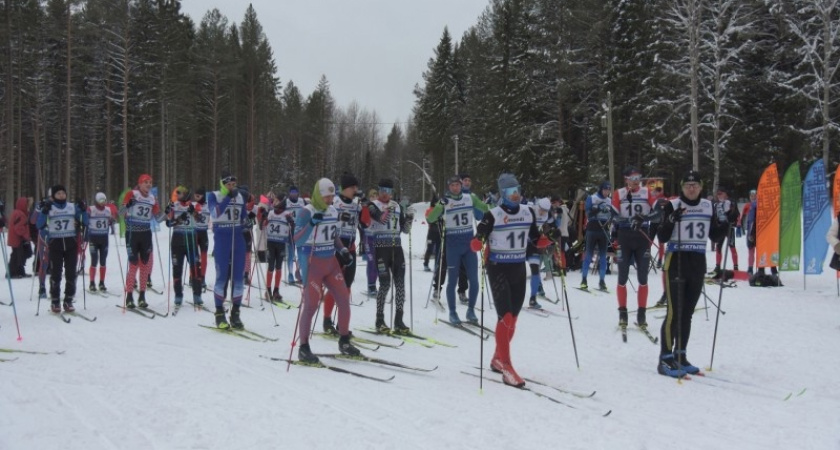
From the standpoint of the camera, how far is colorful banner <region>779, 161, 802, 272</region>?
12086 mm

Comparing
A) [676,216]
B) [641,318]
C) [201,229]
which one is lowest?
[641,318]

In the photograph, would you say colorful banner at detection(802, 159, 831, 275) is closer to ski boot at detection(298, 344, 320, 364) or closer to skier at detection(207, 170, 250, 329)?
ski boot at detection(298, 344, 320, 364)

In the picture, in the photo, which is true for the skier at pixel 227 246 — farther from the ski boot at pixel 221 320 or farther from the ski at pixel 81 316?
the ski at pixel 81 316

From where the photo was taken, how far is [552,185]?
31844 mm

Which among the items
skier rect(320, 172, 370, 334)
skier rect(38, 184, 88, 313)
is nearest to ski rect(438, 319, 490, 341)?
skier rect(320, 172, 370, 334)

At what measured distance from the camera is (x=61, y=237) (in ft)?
30.3

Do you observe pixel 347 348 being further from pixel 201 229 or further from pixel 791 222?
pixel 791 222

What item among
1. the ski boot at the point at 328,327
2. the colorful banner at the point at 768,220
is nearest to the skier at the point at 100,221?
the ski boot at the point at 328,327

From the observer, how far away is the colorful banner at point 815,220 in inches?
462

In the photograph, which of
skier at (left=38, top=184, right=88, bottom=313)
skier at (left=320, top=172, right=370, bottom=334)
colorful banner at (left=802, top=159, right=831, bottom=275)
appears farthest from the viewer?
colorful banner at (left=802, top=159, right=831, bottom=275)

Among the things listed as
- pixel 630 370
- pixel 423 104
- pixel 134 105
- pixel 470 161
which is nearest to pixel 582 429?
pixel 630 370

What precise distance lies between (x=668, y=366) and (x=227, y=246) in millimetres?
6084

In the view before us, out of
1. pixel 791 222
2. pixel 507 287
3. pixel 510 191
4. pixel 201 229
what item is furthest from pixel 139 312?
pixel 791 222

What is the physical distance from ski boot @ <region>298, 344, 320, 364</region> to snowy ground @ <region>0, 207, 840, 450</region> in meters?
0.14
